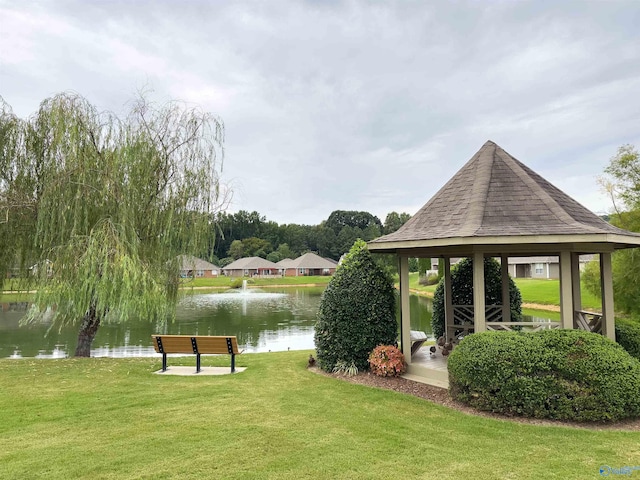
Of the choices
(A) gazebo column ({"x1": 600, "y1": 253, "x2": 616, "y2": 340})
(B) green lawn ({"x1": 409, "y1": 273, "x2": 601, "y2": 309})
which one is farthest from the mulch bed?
(B) green lawn ({"x1": 409, "y1": 273, "x2": 601, "y2": 309})

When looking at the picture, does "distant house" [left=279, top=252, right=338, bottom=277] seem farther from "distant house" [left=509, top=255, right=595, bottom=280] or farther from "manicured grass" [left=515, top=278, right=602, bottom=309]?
"manicured grass" [left=515, top=278, right=602, bottom=309]

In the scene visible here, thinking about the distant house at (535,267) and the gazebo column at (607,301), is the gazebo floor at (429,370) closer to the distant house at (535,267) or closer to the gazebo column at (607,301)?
the gazebo column at (607,301)

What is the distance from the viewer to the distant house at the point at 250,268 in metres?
62.7

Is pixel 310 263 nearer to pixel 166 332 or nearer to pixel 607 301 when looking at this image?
pixel 166 332

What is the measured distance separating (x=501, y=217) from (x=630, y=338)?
10.1 feet

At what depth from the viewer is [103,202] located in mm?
8359

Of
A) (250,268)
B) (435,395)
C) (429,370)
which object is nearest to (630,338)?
(429,370)

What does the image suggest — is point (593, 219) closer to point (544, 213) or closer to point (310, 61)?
point (544, 213)

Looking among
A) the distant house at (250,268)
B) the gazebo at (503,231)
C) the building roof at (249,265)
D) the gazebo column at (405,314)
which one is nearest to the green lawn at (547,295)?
the gazebo at (503,231)

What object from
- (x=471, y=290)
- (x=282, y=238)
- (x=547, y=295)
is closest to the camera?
(x=471, y=290)

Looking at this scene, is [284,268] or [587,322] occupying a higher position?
[284,268]

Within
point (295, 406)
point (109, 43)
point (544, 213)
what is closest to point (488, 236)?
point (544, 213)

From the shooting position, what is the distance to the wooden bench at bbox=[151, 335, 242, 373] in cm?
742

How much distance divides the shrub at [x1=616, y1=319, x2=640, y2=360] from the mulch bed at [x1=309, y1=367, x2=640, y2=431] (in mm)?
2386
